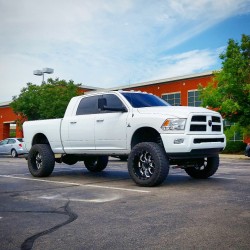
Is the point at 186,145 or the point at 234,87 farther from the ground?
the point at 234,87

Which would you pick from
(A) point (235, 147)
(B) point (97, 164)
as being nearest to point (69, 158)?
(B) point (97, 164)

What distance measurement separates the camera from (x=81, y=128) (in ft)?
30.0

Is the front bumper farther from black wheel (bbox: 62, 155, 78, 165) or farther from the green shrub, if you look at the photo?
the green shrub

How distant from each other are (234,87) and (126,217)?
22.2 m

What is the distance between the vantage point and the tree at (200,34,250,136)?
25.1 metres

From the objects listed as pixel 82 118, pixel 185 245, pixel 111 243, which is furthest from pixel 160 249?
pixel 82 118

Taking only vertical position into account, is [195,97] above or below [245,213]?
above

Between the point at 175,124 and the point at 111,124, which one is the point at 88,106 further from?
the point at 175,124

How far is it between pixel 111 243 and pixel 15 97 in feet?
119

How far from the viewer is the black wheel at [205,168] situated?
866 cm

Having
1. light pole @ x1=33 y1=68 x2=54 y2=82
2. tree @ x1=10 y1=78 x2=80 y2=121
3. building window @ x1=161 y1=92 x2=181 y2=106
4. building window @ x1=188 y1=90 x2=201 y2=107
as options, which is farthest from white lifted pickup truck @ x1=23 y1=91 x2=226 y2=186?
building window @ x1=161 y1=92 x2=181 y2=106

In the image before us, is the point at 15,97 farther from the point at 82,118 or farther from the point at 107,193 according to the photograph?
the point at 107,193

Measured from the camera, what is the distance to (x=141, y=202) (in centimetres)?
577

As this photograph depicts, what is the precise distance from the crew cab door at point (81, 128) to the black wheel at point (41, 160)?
21.5 inches
